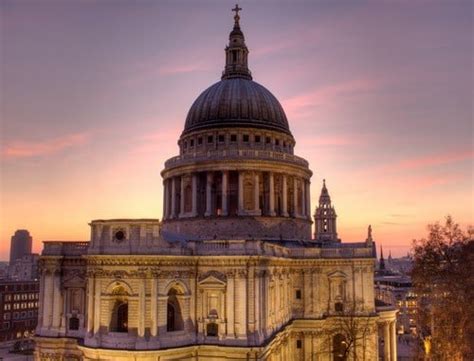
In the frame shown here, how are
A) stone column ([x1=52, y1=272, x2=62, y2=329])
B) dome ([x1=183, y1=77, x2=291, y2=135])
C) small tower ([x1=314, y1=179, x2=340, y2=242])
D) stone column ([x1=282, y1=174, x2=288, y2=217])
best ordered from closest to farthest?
stone column ([x1=52, y1=272, x2=62, y2=329]), stone column ([x1=282, y1=174, x2=288, y2=217]), dome ([x1=183, y1=77, x2=291, y2=135]), small tower ([x1=314, y1=179, x2=340, y2=242])

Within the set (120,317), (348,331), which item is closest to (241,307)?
(120,317)

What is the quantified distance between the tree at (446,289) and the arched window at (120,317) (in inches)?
1067

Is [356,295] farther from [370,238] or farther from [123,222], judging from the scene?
[123,222]

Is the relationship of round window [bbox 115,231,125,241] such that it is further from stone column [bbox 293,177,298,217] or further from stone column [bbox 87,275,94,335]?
stone column [bbox 293,177,298,217]

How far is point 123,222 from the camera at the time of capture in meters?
44.8

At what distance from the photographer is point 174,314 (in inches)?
1786

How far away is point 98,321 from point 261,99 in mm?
36412

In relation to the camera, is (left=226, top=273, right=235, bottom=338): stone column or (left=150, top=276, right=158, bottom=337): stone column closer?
(left=150, top=276, right=158, bottom=337): stone column

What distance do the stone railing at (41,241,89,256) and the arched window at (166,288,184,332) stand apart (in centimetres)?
1055

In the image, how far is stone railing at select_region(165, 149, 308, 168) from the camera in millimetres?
62281

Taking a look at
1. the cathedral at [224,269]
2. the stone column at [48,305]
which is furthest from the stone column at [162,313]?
the stone column at [48,305]

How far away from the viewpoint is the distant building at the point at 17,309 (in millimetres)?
111562

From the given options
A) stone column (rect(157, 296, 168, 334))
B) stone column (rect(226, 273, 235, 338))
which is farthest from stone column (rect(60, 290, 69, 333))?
stone column (rect(226, 273, 235, 338))

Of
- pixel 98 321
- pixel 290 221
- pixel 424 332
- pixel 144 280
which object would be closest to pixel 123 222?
pixel 144 280
